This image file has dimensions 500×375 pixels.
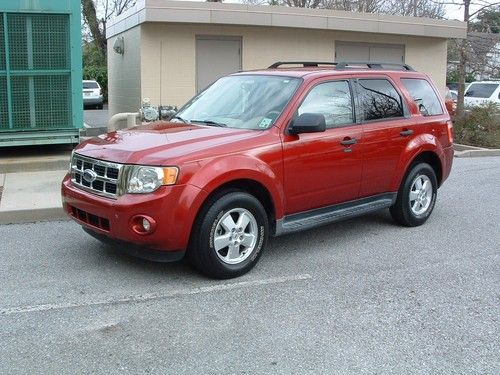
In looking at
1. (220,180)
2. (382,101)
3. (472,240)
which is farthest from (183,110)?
(472,240)

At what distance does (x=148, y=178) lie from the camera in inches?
186

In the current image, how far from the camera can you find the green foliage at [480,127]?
1446cm

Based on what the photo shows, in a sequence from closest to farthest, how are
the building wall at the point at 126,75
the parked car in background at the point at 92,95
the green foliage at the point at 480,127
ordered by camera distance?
the building wall at the point at 126,75 → the green foliage at the point at 480,127 → the parked car in background at the point at 92,95

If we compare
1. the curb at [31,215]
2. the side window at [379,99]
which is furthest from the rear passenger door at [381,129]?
the curb at [31,215]

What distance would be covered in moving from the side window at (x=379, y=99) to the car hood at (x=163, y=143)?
154cm

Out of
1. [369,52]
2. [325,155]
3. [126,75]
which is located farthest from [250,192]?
[369,52]

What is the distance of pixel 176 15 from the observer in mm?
13047

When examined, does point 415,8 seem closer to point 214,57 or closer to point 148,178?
point 214,57

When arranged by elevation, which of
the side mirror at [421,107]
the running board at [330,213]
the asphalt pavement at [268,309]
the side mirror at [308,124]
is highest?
the side mirror at [421,107]

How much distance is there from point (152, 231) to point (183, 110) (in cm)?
210

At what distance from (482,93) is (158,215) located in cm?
1859

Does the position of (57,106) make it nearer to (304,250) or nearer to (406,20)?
(304,250)

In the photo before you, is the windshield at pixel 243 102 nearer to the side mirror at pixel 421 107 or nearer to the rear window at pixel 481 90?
the side mirror at pixel 421 107

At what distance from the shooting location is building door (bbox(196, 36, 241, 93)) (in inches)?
548
